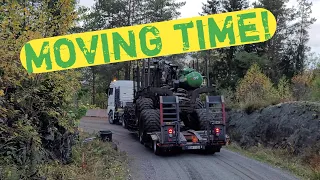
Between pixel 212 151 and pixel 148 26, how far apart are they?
7.57 metres

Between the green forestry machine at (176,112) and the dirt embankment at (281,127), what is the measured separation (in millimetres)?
4690

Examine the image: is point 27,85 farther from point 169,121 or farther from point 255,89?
point 255,89

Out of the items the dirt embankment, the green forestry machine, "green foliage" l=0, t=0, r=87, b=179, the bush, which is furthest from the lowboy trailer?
the bush

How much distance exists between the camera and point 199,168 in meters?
9.41

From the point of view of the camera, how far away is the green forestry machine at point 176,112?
10906mm

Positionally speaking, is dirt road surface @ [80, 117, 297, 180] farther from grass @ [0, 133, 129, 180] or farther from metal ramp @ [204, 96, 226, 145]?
metal ramp @ [204, 96, 226, 145]

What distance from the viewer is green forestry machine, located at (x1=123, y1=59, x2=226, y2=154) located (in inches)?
429

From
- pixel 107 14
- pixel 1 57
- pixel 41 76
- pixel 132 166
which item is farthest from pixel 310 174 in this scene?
pixel 107 14

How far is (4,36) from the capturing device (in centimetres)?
473

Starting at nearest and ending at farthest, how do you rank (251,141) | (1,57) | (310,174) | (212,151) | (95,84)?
(1,57)
(310,174)
(212,151)
(251,141)
(95,84)

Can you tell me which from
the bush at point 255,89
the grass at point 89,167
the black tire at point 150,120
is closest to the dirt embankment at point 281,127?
the bush at point 255,89

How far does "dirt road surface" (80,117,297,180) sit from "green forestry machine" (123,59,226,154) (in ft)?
1.45

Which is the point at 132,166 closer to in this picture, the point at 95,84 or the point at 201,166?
the point at 201,166

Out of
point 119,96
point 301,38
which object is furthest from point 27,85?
point 301,38
